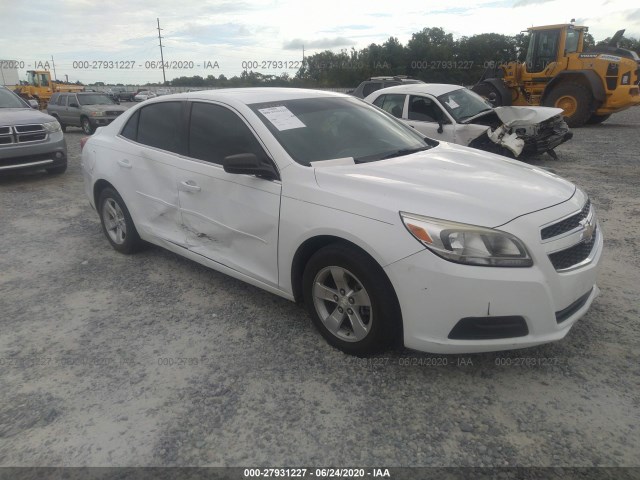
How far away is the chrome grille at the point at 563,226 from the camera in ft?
8.07

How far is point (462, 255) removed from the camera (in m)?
2.37

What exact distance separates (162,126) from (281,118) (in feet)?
4.33

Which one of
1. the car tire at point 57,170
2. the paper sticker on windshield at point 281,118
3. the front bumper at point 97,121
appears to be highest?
the paper sticker on windshield at point 281,118

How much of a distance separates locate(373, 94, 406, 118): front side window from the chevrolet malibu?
456cm

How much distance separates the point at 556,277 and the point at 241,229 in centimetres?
201

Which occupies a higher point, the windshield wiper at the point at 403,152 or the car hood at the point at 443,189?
the windshield wiper at the point at 403,152

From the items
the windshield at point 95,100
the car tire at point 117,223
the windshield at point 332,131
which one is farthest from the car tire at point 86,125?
the windshield at point 332,131

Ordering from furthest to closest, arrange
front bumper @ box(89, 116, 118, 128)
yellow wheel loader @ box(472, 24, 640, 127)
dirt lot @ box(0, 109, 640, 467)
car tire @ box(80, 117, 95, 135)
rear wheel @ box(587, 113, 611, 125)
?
1. car tire @ box(80, 117, 95, 135)
2. front bumper @ box(89, 116, 118, 128)
3. rear wheel @ box(587, 113, 611, 125)
4. yellow wheel loader @ box(472, 24, 640, 127)
5. dirt lot @ box(0, 109, 640, 467)

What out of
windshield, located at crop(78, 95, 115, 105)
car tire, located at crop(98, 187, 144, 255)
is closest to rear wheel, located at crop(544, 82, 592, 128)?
car tire, located at crop(98, 187, 144, 255)

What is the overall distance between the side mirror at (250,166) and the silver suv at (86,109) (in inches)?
561

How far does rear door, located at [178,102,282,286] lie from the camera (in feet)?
10.3

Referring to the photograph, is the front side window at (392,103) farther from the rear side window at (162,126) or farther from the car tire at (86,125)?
the car tire at (86,125)

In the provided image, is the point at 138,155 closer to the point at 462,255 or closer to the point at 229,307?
the point at 229,307

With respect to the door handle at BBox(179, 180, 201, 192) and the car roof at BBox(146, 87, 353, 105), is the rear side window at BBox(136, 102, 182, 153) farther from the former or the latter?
the door handle at BBox(179, 180, 201, 192)
